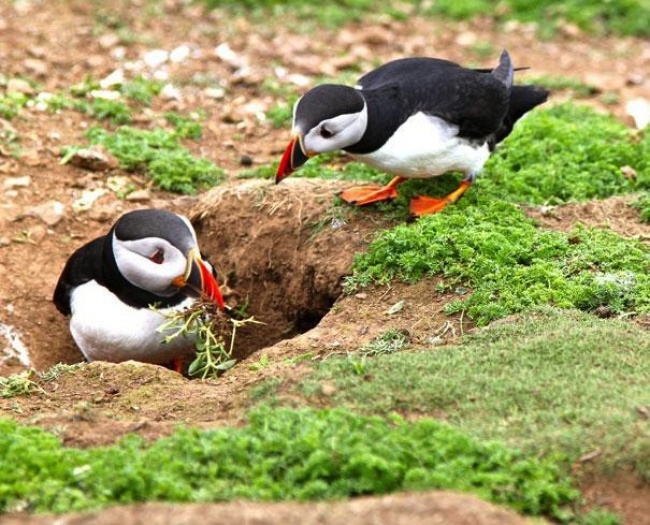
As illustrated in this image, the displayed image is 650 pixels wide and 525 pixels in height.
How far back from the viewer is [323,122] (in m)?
5.56

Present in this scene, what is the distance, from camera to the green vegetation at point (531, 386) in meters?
3.78

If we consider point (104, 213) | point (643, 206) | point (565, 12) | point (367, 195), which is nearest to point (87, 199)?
point (104, 213)

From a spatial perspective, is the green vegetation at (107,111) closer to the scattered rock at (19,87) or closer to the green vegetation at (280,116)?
the scattered rock at (19,87)

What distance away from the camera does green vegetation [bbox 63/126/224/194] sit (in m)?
7.04

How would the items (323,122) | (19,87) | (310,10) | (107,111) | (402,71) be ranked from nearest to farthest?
(323,122), (402,71), (107,111), (19,87), (310,10)

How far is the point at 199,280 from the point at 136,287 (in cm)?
38

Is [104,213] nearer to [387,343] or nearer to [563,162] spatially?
[387,343]

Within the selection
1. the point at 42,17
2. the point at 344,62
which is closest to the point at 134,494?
the point at 344,62

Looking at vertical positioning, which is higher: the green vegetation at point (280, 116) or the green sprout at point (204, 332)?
the green vegetation at point (280, 116)

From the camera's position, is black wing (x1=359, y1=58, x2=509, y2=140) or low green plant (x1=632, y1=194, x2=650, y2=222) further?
low green plant (x1=632, y1=194, x2=650, y2=222)

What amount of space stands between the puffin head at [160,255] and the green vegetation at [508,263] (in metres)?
0.78

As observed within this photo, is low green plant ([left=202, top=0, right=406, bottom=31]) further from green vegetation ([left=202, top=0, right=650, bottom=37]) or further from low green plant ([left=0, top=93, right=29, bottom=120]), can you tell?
low green plant ([left=0, top=93, right=29, bottom=120])

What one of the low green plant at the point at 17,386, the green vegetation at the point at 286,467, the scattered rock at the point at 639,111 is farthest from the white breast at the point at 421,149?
the scattered rock at the point at 639,111

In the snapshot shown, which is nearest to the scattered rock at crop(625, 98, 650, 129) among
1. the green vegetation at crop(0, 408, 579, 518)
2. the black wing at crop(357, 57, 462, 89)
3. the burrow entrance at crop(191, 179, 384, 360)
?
the black wing at crop(357, 57, 462, 89)
